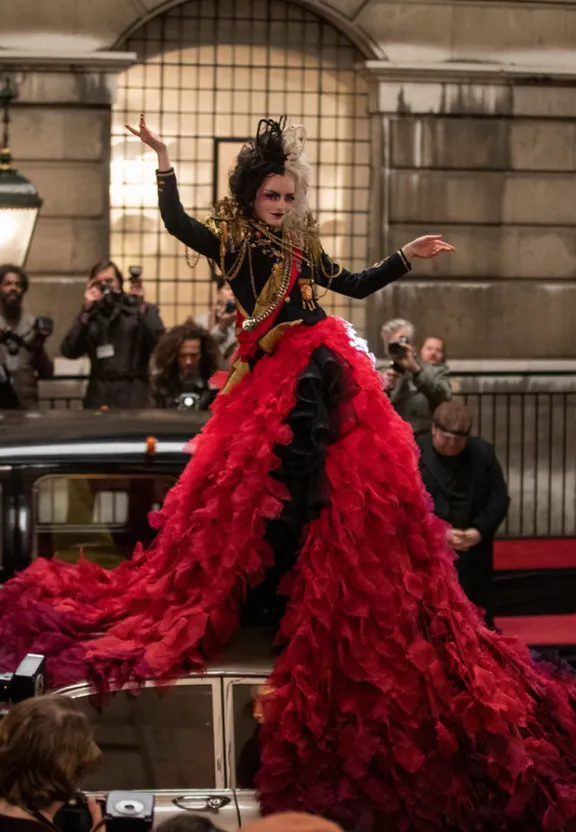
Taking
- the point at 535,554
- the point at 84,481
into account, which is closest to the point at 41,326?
the point at 535,554

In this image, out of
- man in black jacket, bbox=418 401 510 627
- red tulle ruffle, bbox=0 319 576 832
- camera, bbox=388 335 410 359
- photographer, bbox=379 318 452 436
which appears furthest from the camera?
photographer, bbox=379 318 452 436

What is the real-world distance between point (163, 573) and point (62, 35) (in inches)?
445

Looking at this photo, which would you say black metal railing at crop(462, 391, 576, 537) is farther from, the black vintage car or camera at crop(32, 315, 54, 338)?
the black vintage car

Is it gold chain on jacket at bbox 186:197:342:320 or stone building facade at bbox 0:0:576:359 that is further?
stone building facade at bbox 0:0:576:359

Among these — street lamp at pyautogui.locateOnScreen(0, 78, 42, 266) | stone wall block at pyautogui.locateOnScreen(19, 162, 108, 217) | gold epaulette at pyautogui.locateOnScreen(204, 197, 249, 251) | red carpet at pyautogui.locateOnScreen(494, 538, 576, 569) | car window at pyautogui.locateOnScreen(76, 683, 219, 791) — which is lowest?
red carpet at pyautogui.locateOnScreen(494, 538, 576, 569)

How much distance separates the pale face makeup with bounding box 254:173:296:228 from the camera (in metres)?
5.75

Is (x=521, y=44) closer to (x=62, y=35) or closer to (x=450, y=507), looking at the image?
(x=62, y=35)

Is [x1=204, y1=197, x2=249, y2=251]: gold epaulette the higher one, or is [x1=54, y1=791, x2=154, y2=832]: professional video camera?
[x1=204, y1=197, x2=249, y2=251]: gold epaulette

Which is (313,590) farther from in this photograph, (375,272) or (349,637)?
(375,272)

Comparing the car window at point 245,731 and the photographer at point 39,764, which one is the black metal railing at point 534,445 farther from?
the photographer at point 39,764

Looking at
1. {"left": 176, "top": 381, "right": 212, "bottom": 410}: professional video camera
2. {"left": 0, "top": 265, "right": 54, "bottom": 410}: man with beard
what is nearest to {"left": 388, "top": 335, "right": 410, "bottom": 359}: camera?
{"left": 176, "top": 381, "right": 212, "bottom": 410}: professional video camera

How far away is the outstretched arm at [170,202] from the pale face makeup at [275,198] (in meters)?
0.21

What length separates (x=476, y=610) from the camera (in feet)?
19.3

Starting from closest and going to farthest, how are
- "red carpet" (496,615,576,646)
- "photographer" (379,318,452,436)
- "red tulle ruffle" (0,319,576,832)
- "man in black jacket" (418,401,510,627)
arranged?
"red tulle ruffle" (0,319,576,832), "man in black jacket" (418,401,510,627), "red carpet" (496,615,576,646), "photographer" (379,318,452,436)
